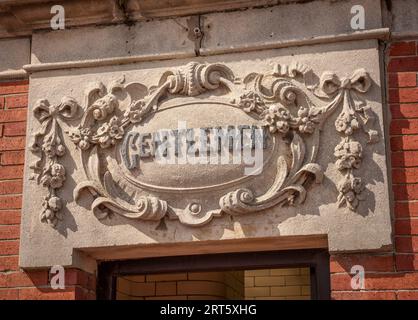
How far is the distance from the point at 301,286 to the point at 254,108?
3.52 m

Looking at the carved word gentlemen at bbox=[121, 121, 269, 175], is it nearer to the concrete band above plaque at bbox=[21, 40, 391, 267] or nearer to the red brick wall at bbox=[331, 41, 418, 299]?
the concrete band above plaque at bbox=[21, 40, 391, 267]

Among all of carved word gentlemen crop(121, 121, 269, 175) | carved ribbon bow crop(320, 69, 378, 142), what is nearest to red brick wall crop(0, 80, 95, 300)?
carved word gentlemen crop(121, 121, 269, 175)

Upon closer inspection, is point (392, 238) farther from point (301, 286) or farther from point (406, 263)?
point (301, 286)

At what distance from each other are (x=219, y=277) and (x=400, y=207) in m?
2.65

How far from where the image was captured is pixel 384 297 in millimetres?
3203

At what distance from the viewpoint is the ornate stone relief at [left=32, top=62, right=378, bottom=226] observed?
3395 mm

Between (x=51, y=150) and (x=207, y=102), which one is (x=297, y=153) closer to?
(x=207, y=102)

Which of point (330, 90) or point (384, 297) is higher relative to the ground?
point (330, 90)

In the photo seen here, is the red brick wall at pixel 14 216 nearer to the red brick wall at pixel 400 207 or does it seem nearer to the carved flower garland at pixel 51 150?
the carved flower garland at pixel 51 150

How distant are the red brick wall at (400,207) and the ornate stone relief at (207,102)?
0.51 feet

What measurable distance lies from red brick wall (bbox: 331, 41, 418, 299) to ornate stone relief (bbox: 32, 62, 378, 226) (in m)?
0.15

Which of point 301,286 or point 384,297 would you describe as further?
point 301,286

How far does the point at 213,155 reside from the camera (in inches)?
137

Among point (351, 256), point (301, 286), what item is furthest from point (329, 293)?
point (301, 286)
